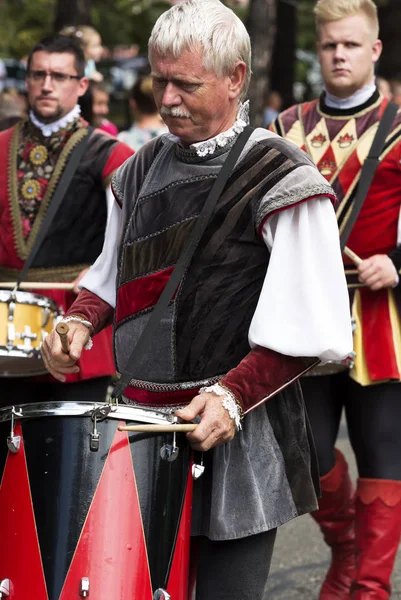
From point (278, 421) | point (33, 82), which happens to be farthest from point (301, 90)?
point (278, 421)

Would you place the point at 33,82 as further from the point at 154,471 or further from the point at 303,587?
the point at 154,471

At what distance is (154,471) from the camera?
2.71 metres

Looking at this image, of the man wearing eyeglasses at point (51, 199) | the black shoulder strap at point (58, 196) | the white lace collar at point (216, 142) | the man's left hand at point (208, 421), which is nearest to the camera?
the man's left hand at point (208, 421)

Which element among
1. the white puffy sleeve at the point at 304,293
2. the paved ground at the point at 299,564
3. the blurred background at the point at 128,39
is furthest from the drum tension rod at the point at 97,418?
the blurred background at the point at 128,39

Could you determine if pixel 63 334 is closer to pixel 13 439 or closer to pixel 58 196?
pixel 13 439

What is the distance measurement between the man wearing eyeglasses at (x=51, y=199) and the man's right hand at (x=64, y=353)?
65.0 inches

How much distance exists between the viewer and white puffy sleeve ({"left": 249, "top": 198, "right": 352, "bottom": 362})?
278cm

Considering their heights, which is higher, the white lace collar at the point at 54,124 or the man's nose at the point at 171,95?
the man's nose at the point at 171,95

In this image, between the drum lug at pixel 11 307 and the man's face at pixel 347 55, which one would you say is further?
the man's face at pixel 347 55

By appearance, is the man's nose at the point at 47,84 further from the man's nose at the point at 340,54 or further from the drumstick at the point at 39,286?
the man's nose at the point at 340,54

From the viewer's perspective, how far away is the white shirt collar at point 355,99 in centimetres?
454

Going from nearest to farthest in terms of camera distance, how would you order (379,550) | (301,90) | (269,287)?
1. (269,287)
2. (379,550)
3. (301,90)

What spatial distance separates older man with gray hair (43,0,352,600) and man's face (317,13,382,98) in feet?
5.22

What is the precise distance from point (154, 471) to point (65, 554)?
0.88 ft
